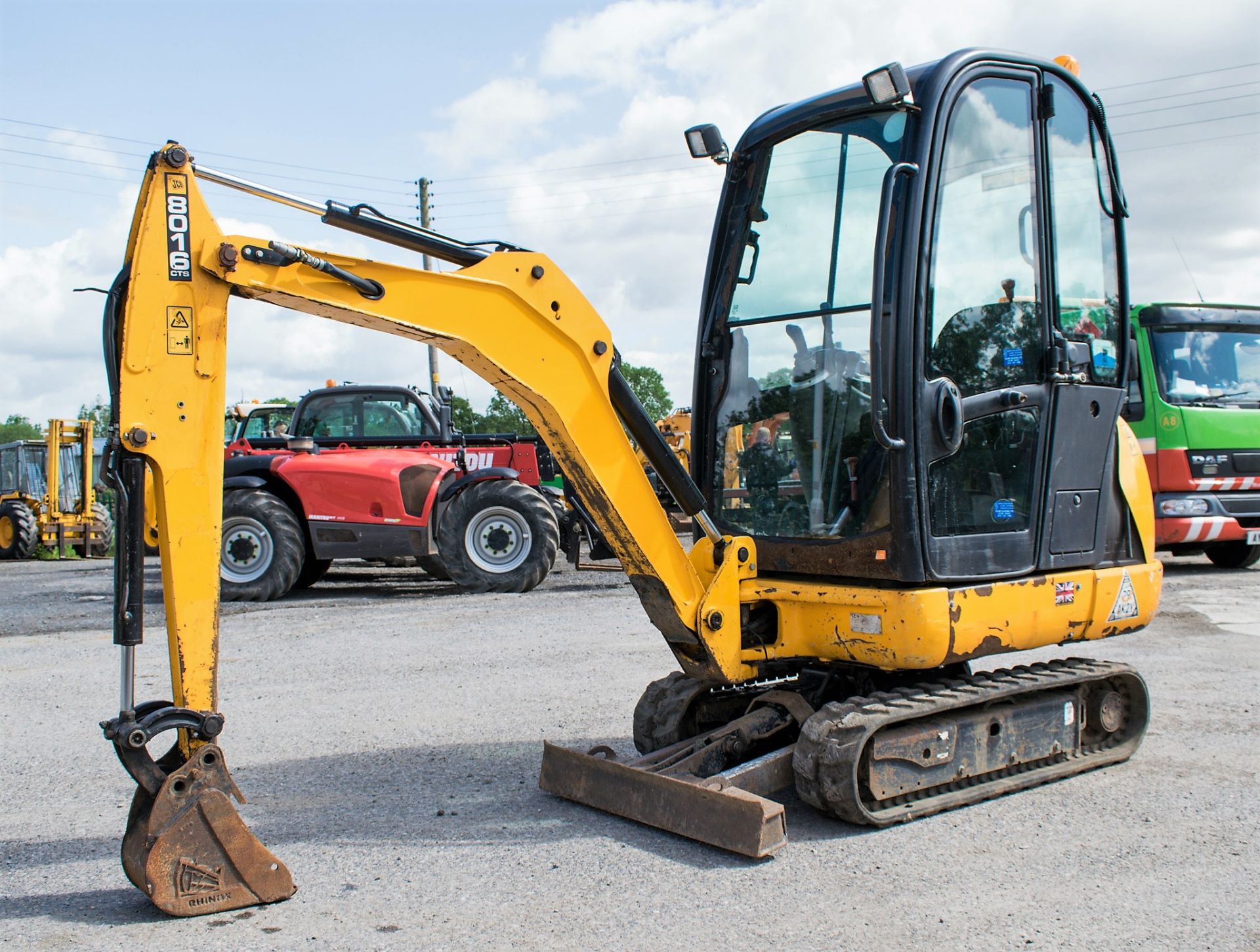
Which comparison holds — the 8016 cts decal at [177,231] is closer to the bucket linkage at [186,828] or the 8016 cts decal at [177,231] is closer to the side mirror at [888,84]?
the bucket linkage at [186,828]

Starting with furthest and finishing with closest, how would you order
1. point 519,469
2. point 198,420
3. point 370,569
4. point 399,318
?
1. point 370,569
2. point 519,469
3. point 399,318
4. point 198,420

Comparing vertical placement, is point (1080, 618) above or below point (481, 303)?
below

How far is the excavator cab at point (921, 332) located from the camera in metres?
4.48

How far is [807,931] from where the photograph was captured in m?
3.55

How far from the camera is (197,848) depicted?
12.1 ft

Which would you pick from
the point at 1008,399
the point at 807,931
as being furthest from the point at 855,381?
the point at 807,931

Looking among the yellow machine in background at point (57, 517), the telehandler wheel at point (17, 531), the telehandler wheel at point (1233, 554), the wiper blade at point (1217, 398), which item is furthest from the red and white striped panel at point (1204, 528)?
the telehandler wheel at point (17, 531)

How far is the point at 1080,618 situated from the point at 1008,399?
41.5 inches

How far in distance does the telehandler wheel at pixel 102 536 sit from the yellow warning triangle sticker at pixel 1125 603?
18.3 m

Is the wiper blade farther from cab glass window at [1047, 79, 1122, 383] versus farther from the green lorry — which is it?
cab glass window at [1047, 79, 1122, 383]

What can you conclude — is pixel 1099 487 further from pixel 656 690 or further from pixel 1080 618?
pixel 656 690

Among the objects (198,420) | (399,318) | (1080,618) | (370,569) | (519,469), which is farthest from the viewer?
(370,569)

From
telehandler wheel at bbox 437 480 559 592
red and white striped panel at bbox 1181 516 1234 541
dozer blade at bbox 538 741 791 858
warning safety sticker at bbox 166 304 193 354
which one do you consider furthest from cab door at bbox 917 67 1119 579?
red and white striped panel at bbox 1181 516 1234 541

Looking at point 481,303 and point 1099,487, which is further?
point 1099,487
